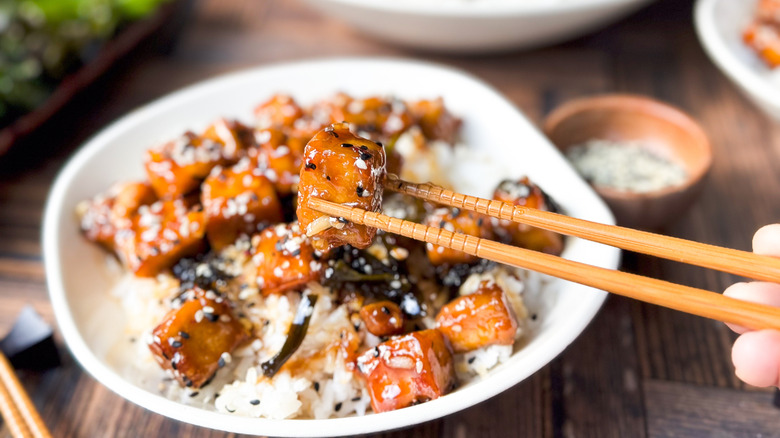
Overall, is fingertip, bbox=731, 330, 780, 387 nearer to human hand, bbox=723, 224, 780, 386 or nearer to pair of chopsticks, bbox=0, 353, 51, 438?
human hand, bbox=723, 224, 780, 386

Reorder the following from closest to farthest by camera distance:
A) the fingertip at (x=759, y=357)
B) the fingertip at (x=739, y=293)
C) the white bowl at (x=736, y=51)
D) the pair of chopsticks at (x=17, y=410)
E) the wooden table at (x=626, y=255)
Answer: the fingertip at (x=759, y=357) → the fingertip at (x=739, y=293) → the pair of chopsticks at (x=17, y=410) → the wooden table at (x=626, y=255) → the white bowl at (x=736, y=51)

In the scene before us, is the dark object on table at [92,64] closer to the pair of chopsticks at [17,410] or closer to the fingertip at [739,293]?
the pair of chopsticks at [17,410]

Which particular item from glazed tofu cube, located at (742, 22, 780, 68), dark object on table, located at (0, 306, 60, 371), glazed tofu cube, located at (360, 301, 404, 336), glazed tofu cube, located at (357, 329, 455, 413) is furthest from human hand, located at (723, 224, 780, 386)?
dark object on table, located at (0, 306, 60, 371)

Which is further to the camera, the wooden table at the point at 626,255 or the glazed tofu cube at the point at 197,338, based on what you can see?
the wooden table at the point at 626,255

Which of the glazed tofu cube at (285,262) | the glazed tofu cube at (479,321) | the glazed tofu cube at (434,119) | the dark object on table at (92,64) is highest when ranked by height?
the glazed tofu cube at (434,119)

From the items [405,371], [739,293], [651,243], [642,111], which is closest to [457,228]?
[405,371]

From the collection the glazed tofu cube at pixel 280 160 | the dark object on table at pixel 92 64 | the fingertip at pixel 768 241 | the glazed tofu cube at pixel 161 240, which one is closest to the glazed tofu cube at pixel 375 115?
the glazed tofu cube at pixel 280 160
